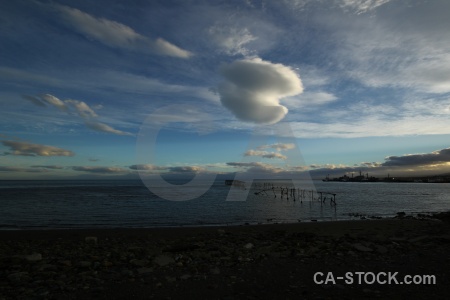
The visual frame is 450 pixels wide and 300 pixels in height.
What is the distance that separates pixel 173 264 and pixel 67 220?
23590 millimetres

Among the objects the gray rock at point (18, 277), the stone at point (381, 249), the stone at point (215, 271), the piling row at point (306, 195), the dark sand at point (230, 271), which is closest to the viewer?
the dark sand at point (230, 271)

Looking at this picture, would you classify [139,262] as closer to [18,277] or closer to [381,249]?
[18,277]

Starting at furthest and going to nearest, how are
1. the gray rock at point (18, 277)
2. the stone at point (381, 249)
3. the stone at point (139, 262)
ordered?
1. the stone at point (381, 249)
2. the stone at point (139, 262)
3. the gray rock at point (18, 277)

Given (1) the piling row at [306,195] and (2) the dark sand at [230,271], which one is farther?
(1) the piling row at [306,195]

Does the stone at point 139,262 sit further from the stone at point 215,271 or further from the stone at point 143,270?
the stone at point 215,271

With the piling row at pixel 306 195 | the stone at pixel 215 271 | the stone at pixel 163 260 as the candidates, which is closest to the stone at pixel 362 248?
the stone at pixel 215 271

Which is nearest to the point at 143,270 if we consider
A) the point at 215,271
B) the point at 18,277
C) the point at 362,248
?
the point at 215,271

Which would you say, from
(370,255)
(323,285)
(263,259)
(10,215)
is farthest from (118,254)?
(10,215)

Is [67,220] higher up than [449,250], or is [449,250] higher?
[449,250]

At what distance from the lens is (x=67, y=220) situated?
26438mm

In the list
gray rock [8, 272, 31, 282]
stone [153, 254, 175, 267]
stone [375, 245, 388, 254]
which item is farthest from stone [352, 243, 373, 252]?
gray rock [8, 272, 31, 282]

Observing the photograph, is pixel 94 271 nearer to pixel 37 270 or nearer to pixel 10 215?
pixel 37 270

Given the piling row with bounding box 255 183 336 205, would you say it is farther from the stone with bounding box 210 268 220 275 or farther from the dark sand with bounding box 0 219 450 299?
the stone with bounding box 210 268 220 275

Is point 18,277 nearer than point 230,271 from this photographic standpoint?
Yes
